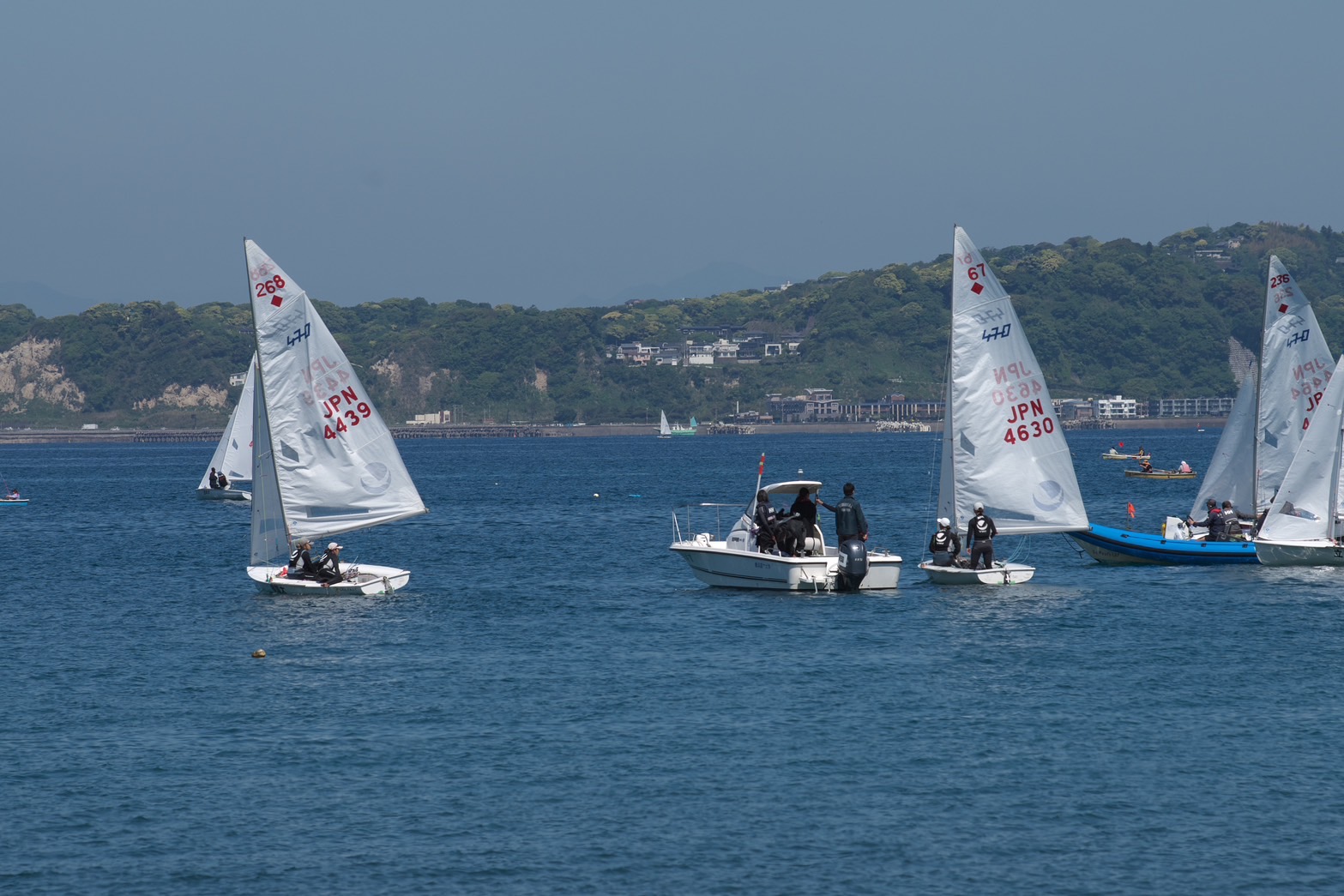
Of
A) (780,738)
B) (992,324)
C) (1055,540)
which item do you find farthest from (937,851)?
(1055,540)

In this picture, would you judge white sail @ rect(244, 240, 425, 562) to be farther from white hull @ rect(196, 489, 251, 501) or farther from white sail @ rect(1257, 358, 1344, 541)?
white hull @ rect(196, 489, 251, 501)

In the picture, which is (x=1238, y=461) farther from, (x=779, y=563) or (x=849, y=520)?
(x=779, y=563)

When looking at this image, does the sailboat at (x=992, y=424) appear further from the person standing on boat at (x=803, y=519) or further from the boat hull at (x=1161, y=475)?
the boat hull at (x=1161, y=475)

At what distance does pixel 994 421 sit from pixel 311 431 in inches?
663

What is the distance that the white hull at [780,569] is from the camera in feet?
131

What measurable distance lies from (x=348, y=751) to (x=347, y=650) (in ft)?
29.8

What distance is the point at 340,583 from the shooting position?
3966cm

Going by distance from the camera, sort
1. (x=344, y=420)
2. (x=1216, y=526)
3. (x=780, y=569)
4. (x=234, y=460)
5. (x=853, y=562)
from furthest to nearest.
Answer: (x=234, y=460), (x=1216, y=526), (x=344, y=420), (x=780, y=569), (x=853, y=562)

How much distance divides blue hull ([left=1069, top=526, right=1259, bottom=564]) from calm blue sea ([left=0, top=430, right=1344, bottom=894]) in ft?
2.43

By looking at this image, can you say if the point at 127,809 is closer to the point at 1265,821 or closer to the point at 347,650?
the point at 347,650

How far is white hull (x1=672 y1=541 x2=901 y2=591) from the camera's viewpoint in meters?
39.8

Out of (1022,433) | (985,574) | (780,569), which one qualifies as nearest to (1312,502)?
(1022,433)

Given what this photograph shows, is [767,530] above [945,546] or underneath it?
above

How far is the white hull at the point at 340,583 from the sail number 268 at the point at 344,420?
131 inches
